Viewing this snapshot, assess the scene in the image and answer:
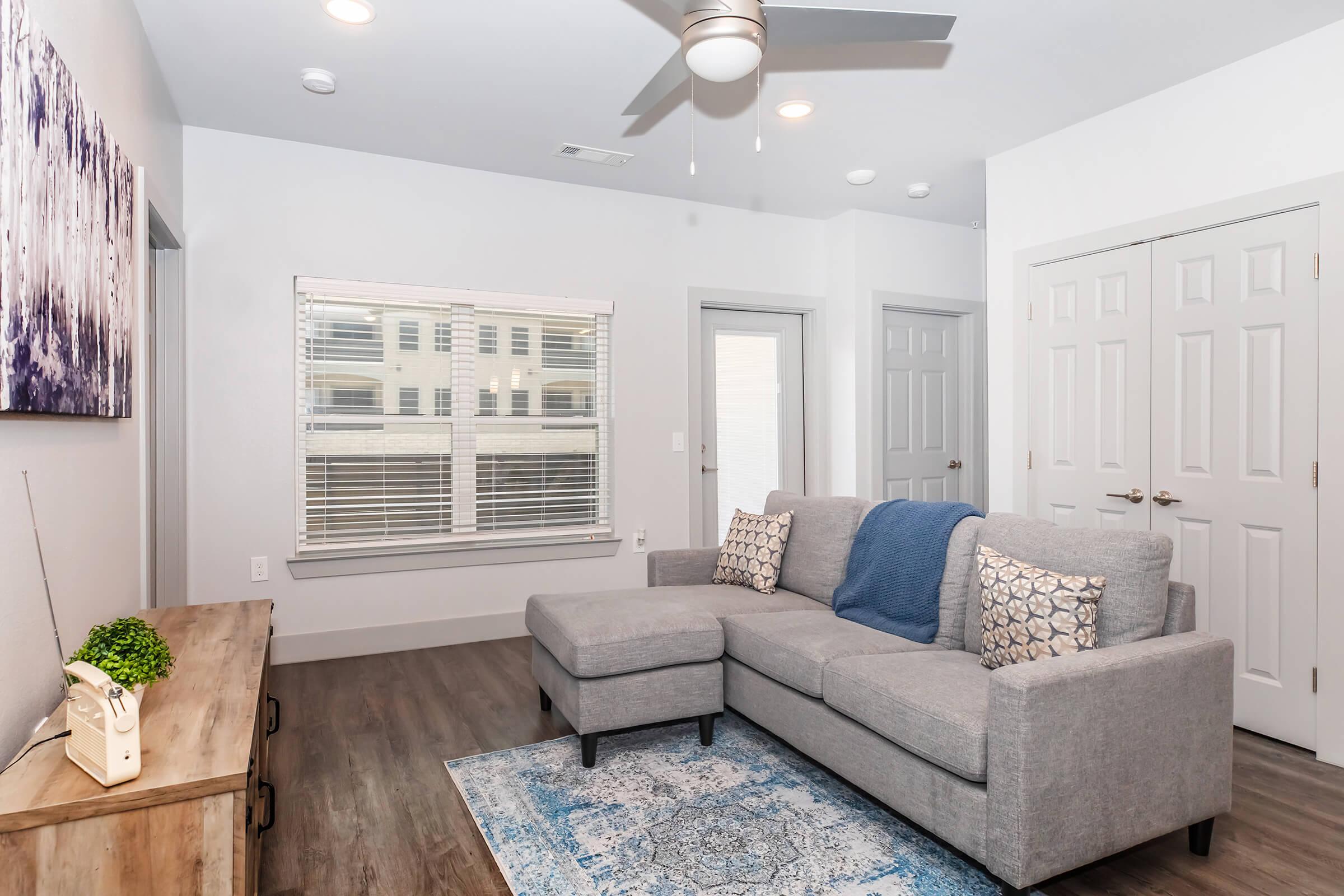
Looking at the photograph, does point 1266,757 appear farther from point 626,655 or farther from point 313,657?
point 313,657

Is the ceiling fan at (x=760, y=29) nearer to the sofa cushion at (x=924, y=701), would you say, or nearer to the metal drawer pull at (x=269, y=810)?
the sofa cushion at (x=924, y=701)

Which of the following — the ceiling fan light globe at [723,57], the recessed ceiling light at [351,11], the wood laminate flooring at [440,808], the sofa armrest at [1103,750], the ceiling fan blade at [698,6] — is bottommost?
the wood laminate flooring at [440,808]

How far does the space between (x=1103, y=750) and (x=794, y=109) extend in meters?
2.80

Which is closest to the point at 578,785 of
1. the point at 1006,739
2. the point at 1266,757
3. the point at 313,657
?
the point at 1006,739

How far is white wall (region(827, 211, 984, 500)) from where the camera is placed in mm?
4996

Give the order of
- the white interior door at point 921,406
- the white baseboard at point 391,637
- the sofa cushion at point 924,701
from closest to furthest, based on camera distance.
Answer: the sofa cushion at point 924,701, the white baseboard at point 391,637, the white interior door at point 921,406

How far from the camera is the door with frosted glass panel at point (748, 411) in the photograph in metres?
5.08

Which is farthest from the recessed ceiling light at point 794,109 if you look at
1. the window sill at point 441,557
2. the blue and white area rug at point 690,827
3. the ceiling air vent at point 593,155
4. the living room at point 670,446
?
the blue and white area rug at point 690,827

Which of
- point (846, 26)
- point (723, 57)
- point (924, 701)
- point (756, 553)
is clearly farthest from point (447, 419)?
point (924, 701)

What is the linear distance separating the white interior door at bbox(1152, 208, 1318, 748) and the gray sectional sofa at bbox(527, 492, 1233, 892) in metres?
1.12

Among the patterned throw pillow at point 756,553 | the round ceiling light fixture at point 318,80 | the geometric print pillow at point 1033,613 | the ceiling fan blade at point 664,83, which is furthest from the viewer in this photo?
the patterned throw pillow at point 756,553

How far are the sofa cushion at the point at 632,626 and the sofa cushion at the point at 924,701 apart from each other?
0.54 m

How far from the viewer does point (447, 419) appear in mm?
4195

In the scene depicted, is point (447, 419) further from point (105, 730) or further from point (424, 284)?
point (105, 730)
